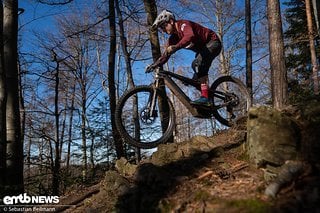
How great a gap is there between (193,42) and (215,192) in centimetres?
279

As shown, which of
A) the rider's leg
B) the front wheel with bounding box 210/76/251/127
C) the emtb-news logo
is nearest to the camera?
the emtb-news logo

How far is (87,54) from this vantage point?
2383 centimetres

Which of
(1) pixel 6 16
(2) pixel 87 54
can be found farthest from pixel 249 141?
(2) pixel 87 54

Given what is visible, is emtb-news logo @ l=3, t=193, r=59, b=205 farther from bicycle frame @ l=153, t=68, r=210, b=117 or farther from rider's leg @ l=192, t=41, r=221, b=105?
rider's leg @ l=192, t=41, r=221, b=105

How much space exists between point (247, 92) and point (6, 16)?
4753 mm

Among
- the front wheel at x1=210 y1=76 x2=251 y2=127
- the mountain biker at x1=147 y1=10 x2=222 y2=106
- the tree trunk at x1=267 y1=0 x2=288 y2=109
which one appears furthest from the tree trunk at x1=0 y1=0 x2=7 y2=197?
the tree trunk at x1=267 y1=0 x2=288 y2=109

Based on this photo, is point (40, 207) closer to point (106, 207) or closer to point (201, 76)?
point (106, 207)

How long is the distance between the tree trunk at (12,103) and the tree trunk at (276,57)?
4.92 metres

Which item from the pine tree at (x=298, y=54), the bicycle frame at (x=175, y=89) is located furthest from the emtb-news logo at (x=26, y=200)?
the pine tree at (x=298, y=54)

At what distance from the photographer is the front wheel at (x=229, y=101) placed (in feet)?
19.3

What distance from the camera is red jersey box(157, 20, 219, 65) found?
5164mm

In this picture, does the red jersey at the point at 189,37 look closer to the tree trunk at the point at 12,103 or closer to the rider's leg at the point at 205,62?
the rider's leg at the point at 205,62

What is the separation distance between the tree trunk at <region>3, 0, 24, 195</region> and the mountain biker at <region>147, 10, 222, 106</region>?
2.62 metres

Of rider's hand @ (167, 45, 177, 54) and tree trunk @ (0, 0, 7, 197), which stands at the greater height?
rider's hand @ (167, 45, 177, 54)
